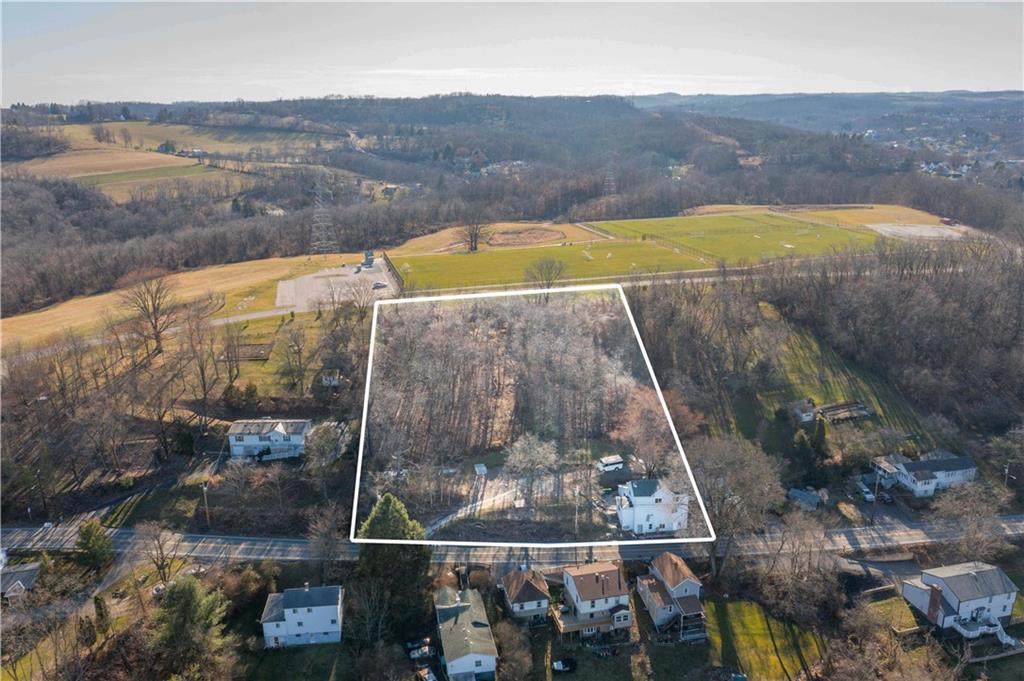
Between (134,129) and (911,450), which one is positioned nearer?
(911,450)

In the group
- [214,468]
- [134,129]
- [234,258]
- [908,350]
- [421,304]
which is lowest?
[214,468]

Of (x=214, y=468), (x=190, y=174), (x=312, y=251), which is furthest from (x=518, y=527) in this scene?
(x=190, y=174)

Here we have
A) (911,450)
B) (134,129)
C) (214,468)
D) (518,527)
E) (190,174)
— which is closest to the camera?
(518,527)

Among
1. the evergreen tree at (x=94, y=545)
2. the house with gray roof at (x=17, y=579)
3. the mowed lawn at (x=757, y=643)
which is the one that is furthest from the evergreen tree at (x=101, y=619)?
the mowed lawn at (x=757, y=643)

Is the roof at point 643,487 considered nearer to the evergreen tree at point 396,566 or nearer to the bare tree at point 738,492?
the evergreen tree at point 396,566

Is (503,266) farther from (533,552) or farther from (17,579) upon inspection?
(17,579)

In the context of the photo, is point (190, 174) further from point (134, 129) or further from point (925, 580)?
point (925, 580)
